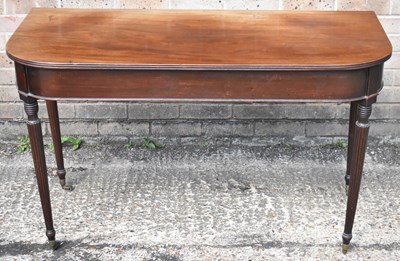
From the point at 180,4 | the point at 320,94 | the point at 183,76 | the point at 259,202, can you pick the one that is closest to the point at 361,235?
the point at 259,202

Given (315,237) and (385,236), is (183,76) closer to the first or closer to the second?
(315,237)

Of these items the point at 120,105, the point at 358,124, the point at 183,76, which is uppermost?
the point at 183,76

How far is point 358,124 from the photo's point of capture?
2.61 metres

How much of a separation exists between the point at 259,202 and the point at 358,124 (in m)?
0.80

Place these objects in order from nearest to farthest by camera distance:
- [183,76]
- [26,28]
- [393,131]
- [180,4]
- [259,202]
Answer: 1. [183,76]
2. [26,28]
3. [259,202]
4. [180,4]
5. [393,131]

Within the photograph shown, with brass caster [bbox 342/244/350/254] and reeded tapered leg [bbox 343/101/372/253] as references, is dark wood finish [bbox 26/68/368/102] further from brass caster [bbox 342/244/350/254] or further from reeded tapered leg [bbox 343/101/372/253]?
brass caster [bbox 342/244/350/254]

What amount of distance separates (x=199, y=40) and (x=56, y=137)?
38.6 inches

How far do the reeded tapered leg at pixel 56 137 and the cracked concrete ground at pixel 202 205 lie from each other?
0.07 metres

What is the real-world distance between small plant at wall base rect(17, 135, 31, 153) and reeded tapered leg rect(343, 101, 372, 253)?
1.82 m

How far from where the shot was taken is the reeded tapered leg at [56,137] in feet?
10.5

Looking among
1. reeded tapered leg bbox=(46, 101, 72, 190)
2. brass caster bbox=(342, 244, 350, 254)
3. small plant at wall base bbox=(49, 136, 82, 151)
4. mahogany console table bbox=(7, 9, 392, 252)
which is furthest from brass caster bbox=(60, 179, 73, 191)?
brass caster bbox=(342, 244, 350, 254)

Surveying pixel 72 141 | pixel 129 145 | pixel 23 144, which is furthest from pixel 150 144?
pixel 23 144

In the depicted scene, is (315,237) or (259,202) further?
(259,202)


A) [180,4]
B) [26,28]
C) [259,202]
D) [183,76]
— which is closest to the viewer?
[183,76]
